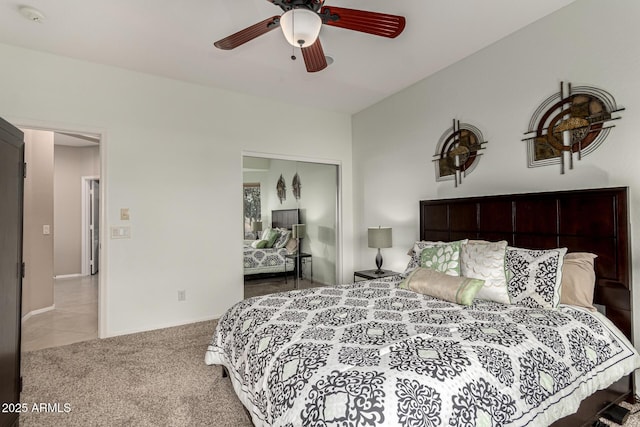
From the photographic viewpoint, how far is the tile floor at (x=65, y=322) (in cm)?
328

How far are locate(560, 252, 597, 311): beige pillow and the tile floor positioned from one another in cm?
429

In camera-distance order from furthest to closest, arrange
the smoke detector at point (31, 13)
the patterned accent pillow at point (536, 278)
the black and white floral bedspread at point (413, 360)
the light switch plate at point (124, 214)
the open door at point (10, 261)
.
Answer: the light switch plate at point (124, 214), the smoke detector at point (31, 13), the patterned accent pillow at point (536, 278), the open door at point (10, 261), the black and white floral bedspread at point (413, 360)

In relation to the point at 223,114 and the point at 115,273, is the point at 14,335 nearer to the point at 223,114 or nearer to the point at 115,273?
the point at 115,273

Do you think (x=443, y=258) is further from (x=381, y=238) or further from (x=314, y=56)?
(x=314, y=56)

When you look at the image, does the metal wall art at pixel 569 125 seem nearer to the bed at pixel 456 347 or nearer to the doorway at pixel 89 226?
the bed at pixel 456 347

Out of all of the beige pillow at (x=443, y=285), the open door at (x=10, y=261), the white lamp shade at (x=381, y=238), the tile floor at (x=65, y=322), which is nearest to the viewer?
the open door at (x=10, y=261)

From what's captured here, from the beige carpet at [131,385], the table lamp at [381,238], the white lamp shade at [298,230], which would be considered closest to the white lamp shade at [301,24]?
the beige carpet at [131,385]

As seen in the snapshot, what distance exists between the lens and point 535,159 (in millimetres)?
2660

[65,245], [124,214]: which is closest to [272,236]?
[124,214]

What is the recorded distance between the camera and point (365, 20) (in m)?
1.81

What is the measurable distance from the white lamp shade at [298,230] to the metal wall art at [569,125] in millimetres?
2898

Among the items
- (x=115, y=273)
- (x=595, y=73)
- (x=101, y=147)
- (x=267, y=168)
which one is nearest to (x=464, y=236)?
(x=595, y=73)

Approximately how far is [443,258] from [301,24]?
1.95m

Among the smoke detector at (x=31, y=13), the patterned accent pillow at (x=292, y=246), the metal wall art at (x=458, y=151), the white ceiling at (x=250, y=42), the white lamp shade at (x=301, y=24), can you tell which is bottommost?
the patterned accent pillow at (x=292, y=246)
